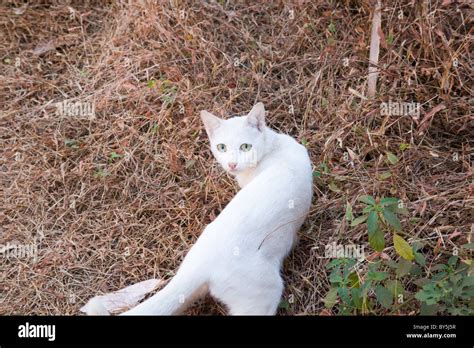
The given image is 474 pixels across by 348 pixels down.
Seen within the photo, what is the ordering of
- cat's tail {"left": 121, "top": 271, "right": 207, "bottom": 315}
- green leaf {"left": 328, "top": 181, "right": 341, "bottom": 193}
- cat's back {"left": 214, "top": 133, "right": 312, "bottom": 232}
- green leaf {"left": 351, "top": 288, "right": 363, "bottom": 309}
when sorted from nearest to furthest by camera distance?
cat's tail {"left": 121, "top": 271, "right": 207, "bottom": 315} → green leaf {"left": 351, "top": 288, "right": 363, "bottom": 309} → cat's back {"left": 214, "top": 133, "right": 312, "bottom": 232} → green leaf {"left": 328, "top": 181, "right": 341, "bottom": 193}

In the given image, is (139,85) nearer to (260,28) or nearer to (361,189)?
(260,28)

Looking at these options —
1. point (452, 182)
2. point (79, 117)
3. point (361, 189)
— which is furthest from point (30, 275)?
point (452, 182)

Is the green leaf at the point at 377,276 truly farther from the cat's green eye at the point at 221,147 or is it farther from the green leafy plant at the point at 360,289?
the cat's green eye at the point at 221,147

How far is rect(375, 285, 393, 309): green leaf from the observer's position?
99.5 inches

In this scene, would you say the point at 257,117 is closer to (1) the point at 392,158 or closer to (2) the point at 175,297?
(1) the point at 392,158

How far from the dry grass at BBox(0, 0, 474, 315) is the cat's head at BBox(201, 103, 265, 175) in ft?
1.28

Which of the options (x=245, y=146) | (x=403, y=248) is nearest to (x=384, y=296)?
(x=403, y=248)

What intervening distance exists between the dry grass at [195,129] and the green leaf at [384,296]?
378 millimetres

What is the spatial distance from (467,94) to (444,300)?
1502mm

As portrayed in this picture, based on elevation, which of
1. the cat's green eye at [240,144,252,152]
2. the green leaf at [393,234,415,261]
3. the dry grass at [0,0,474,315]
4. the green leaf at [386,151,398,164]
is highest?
the green leaf at [393,234,415,261]

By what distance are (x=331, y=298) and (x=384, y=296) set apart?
241mm

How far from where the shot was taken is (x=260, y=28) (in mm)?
4359

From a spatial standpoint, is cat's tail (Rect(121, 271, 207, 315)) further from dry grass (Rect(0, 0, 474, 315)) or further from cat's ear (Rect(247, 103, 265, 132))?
cat's ear (Rect(247, 103, 265, 132))

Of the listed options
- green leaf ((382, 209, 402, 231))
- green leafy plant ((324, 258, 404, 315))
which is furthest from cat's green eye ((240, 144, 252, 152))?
green leaf ((382, 209, 402, 231))
